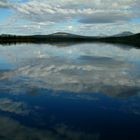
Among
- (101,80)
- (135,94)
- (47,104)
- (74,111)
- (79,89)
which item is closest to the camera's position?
(74,111)

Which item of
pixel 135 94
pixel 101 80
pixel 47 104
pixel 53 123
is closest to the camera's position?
pixel 53 123

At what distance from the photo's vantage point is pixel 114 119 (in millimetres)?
Result: 13867

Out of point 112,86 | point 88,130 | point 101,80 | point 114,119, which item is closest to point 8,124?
point 88,130

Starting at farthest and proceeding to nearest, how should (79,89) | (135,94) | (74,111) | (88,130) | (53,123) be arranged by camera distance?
(79,89) → (135,94) → (74,111) → (53,123) → (88,130)

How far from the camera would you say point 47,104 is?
16.6m

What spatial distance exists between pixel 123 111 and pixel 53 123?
11.7 feet

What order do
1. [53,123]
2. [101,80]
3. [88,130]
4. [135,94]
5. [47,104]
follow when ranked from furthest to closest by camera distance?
[101,80] < [135,94] < [47,104] < [53,123] < [88,130]

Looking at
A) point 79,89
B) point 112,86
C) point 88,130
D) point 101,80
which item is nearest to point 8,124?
point 88,130

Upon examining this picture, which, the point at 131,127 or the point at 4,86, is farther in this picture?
the point at 4,86

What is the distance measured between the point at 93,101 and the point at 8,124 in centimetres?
570

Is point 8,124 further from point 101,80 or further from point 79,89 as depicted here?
point 101,80

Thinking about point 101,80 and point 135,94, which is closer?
point 135,94

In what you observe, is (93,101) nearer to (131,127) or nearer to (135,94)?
(135,94)

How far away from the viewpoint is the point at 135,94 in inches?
771
